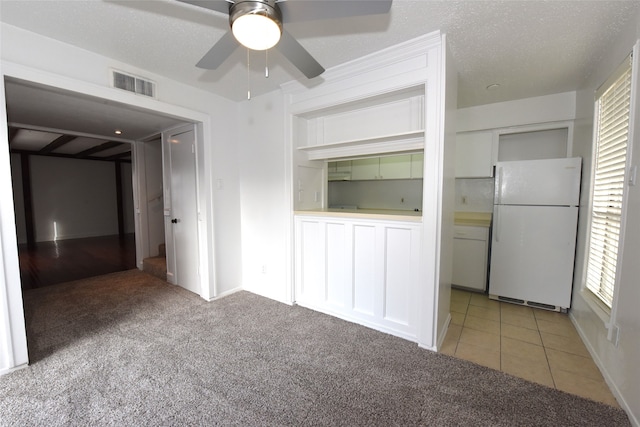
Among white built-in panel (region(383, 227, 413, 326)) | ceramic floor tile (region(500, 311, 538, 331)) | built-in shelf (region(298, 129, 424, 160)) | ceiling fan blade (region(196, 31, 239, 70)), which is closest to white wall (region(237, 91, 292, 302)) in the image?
built-in shelf (region(298, 129, 424, 160))

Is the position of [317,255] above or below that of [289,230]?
below

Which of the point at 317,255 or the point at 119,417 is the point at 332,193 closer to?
the point at 317,255

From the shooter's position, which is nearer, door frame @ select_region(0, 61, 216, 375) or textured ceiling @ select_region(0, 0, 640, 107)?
textured ceiling @ select_region(0, 0, 640, 107)

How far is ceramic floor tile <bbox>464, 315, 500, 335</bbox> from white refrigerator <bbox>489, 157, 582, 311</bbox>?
625 millimetres

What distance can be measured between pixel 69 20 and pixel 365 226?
101 inches

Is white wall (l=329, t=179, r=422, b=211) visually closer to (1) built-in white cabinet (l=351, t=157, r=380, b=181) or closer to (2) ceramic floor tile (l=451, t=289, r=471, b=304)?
(1) built-in white cabinet (l=351, t=157, r=380, b=181)

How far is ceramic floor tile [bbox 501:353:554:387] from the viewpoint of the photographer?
1.78 meters

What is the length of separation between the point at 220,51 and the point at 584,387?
10.2 feet

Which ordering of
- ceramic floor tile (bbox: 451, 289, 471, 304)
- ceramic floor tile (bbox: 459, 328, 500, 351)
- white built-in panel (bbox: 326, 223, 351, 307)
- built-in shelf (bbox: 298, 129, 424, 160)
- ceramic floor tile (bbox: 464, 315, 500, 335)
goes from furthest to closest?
ceramic floor tile (bbox: 451, 289, 471, 304), white built-in panel (bbox: 326, 223, 351, 307), ceramic floor tile (bbox: 464, 315, 500, 335), built-in shelf (bbox: 298, 129, 424, 160), ceramic floor tile (bbox: 459, 328, 500, 351)

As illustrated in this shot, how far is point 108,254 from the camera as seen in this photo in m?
5.41

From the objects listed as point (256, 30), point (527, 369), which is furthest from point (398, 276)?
point (256, 30)

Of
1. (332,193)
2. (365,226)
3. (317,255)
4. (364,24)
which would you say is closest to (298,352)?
(317,255)

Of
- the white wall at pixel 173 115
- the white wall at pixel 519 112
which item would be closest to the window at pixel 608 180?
the white wall at pixel 519 112

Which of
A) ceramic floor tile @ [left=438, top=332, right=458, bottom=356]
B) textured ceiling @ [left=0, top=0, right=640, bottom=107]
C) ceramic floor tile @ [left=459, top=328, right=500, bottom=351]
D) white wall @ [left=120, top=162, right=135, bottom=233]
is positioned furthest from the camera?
white wall @ [left=120, top=162, right=135, bottom=233]
